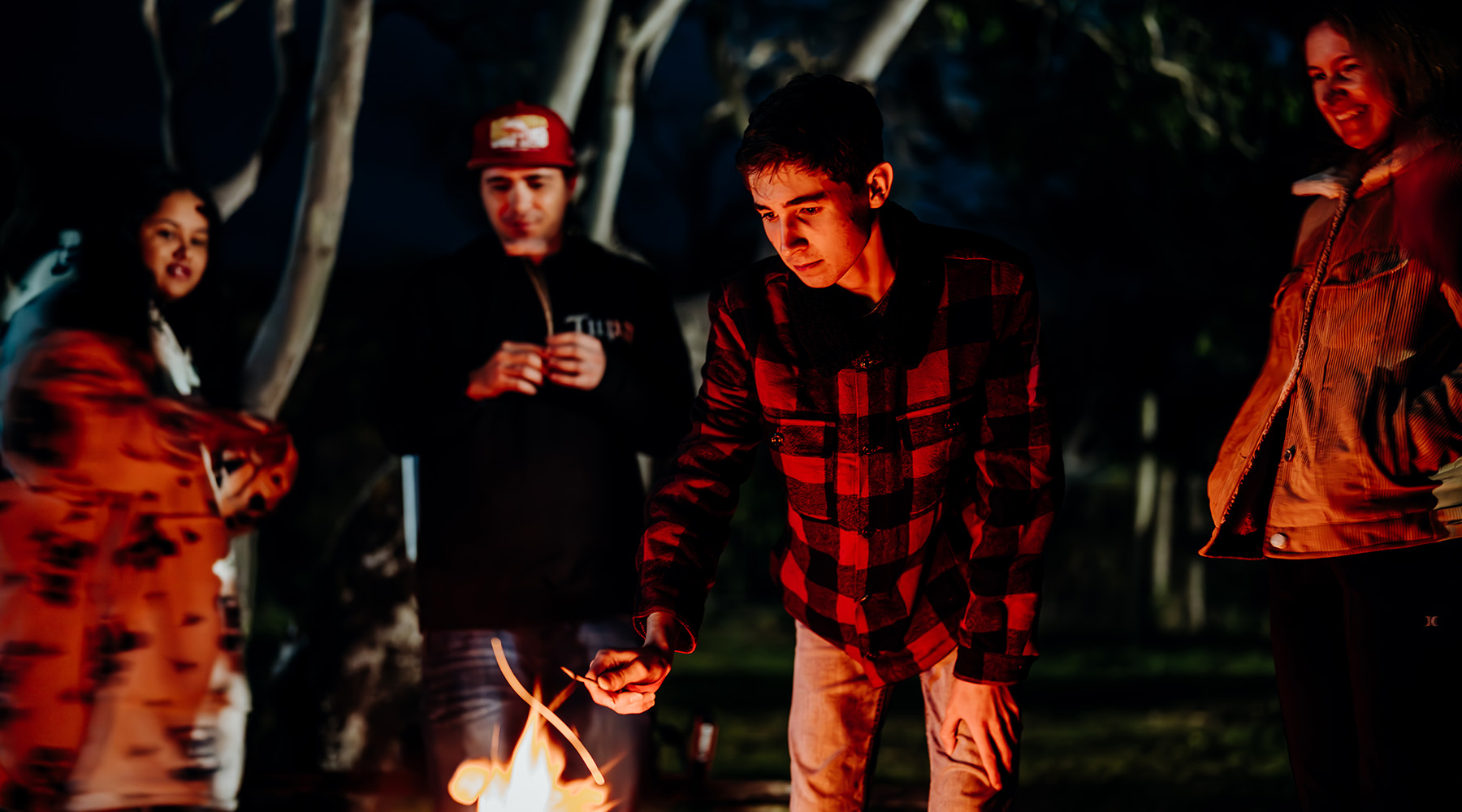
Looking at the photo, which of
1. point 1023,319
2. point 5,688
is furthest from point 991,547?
point 5,688

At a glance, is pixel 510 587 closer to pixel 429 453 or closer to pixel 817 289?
pixel 429 453

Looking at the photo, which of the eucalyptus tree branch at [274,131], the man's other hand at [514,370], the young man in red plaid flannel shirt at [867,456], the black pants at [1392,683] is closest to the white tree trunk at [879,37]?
the eucalyptus tree branch at [274,131]

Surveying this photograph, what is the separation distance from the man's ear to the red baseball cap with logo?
1.31 metres

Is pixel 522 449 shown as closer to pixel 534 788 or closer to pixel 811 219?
pixel 534 788

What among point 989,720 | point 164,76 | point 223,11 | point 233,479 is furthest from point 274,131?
point 989,720

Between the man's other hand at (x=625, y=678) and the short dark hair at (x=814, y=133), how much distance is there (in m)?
0.92

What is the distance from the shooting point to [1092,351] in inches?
446

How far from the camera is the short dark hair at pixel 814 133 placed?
1.96m

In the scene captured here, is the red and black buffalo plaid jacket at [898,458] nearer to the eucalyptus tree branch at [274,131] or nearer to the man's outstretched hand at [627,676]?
the man's outstretched hand at [627,676]

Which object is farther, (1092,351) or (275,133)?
(1092,351)

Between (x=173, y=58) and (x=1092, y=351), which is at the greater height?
(x=173, y=58)

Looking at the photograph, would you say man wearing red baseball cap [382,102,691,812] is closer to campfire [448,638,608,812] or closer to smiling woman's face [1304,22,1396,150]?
campfire [448,638,608,812]

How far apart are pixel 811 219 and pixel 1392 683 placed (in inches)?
58.5

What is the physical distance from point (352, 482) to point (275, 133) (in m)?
5.70
